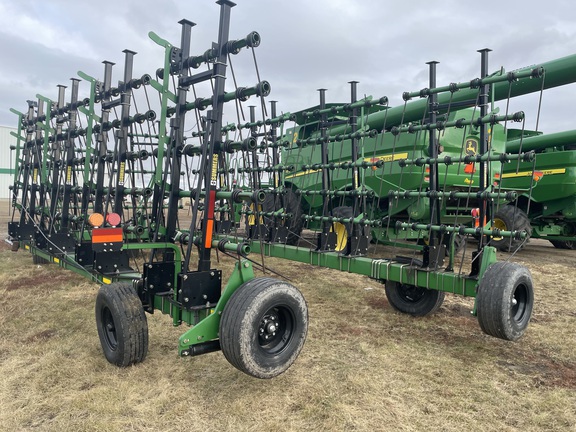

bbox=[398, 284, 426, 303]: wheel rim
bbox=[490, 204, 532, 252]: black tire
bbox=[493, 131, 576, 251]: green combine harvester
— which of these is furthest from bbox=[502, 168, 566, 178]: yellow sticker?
bbox=[398, 284, 426, 303]: wheel rim

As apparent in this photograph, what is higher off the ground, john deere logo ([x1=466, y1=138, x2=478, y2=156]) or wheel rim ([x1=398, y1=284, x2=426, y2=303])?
john deere logo ([x1=466, y1=138, x2=478, y2=156])

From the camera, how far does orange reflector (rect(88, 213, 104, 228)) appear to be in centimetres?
432

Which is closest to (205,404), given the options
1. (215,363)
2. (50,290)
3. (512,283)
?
(215,363)

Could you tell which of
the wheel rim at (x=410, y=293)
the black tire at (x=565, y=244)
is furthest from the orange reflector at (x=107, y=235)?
the black tire at (x=565, y=244)

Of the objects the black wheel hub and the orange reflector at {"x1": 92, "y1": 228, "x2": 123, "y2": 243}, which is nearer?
the black wheel hub

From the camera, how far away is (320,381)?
326cm

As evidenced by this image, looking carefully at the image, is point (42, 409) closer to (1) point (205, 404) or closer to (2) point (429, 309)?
(1) point (205, 404)

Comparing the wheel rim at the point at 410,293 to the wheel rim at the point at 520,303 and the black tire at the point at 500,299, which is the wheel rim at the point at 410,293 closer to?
the wheel rim at the point at 520,303

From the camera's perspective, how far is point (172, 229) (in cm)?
408

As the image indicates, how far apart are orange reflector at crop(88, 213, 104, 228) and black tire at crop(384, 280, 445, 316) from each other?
316 cm

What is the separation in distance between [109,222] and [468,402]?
3199 mm

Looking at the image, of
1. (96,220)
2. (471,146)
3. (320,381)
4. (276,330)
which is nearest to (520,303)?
(320,381)

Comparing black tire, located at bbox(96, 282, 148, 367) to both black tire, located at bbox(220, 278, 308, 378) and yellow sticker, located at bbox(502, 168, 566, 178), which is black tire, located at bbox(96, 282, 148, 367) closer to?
black tire, located at bbox(220, 278, 308, 378)

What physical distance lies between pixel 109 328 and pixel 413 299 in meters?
3.22
